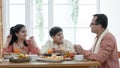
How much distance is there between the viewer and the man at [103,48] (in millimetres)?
2641

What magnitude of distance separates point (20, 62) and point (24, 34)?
843 mm

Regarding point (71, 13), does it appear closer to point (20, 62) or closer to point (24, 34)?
point (24, 34)

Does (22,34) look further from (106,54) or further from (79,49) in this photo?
(106,54)

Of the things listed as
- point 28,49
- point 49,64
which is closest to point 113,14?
point 28,49

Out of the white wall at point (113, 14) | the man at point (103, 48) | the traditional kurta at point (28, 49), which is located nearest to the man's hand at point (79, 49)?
the man at point (103, 48)

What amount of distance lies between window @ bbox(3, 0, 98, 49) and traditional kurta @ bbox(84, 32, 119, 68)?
1.89m

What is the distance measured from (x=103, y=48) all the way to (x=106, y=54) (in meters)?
0.07

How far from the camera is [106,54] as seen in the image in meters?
2.64

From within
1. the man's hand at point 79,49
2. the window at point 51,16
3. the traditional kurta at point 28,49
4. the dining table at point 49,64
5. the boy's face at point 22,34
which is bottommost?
the dining table at point 49,64

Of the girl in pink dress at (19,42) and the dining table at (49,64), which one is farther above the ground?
the girl in pink dress at (19,42)

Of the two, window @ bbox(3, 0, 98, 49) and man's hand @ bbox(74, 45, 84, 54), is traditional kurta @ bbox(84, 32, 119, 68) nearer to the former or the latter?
man's hand @ bbox(74, 45, 84, 54)

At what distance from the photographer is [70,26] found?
182 inches

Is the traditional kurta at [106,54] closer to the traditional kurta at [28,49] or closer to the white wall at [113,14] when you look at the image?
the traditional kurta at [28,49]

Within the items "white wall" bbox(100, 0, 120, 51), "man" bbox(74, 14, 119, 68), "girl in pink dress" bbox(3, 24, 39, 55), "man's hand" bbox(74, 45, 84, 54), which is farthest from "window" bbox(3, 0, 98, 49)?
"man's hand" bbox(74, 45, 84, 54)
